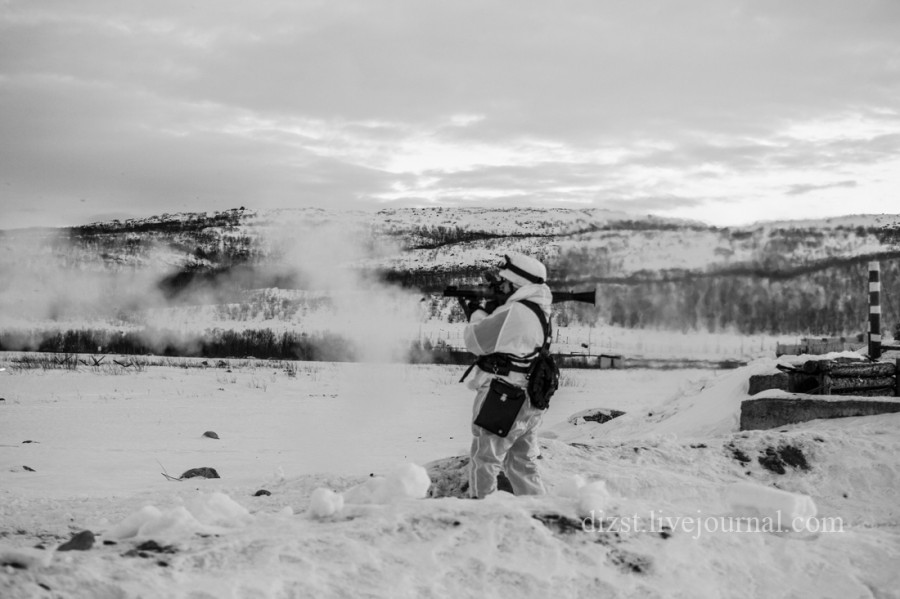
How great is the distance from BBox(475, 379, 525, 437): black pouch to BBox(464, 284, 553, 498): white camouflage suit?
0.07 metres

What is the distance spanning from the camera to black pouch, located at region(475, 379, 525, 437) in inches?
276

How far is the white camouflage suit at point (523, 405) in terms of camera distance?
7.08 m

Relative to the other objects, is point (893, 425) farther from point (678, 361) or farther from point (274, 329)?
point (274, 329)

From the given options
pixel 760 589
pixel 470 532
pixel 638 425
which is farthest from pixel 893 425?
pixel 470 532

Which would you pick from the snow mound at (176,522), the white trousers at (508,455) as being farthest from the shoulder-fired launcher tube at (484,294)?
the snow mound at (176,522)

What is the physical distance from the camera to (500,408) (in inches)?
277

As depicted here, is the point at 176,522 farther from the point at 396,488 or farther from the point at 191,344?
the point at 191,344

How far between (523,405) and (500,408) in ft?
0.83

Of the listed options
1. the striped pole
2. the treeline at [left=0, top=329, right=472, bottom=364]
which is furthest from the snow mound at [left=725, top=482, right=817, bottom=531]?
the treeline at [left=0, top=329, right=472, bottom=364]

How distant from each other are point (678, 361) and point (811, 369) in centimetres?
1198

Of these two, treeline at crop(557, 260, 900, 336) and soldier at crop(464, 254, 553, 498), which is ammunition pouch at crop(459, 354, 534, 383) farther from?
treeline at crop(557, 260, 900, 336)

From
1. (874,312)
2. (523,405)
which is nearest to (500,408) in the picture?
(523,405)

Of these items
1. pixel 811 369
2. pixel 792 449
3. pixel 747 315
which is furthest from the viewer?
pixel 747 315

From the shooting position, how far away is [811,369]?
41.3ft
